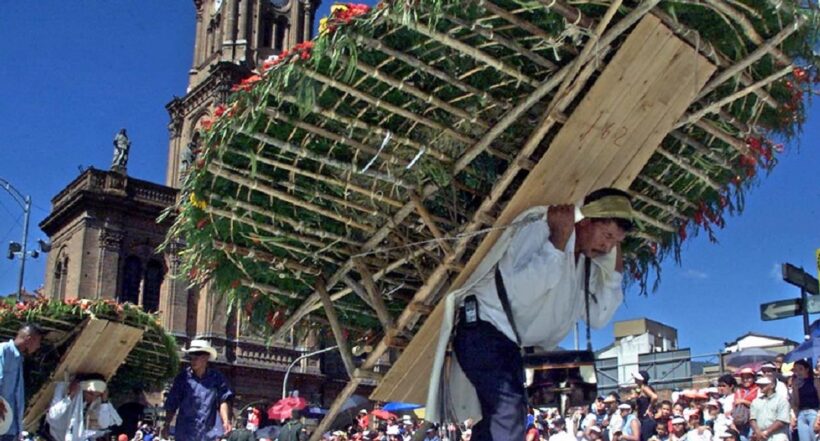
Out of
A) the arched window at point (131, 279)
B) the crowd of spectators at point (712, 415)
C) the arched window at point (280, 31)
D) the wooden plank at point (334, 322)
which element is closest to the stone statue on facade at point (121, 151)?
the arched window at point (131, 279)

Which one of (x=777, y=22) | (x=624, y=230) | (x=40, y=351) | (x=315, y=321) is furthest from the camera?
(x=40, y=351)

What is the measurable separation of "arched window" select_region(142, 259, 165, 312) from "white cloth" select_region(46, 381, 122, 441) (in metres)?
30.7

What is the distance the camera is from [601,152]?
17.9 feet

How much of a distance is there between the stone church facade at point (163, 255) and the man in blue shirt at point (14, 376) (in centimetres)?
3070

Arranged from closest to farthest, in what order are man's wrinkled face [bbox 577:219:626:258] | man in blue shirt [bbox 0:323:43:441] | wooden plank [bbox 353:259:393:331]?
1. man's wrinkled face [bbox 577:219:626:258]
2. wooden plank [bbox 353:259:393:331]
3. man in blue shirt [bbox 0:323:43:441]

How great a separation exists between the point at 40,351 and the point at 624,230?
10284 millimetres

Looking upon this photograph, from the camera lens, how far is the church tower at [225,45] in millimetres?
47219

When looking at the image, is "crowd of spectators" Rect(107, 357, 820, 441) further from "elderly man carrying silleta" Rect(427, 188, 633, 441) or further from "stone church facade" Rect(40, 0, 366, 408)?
"stone church facade" Rect(40, 0, 366, 408)

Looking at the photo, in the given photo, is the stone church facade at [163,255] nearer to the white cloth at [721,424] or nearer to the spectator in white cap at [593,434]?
the spectator in white cap at [593,434]

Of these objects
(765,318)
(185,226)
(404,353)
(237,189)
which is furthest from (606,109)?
(765,318)

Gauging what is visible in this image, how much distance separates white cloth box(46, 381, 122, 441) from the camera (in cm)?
1157

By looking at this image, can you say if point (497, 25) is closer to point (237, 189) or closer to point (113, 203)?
point (237, 189)

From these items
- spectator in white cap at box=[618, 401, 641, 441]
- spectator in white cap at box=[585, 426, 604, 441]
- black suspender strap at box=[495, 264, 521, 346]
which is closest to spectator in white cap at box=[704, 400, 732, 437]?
spectator in white cap at box=[618, 401, 641, 441]

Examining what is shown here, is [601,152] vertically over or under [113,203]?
under
